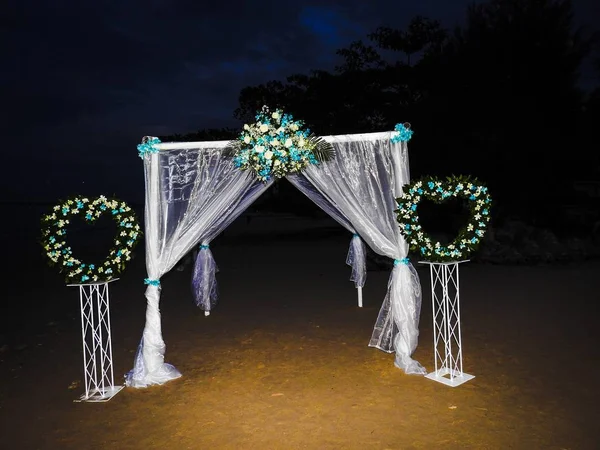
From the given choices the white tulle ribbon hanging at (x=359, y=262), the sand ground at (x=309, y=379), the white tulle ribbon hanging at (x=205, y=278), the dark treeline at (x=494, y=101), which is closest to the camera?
the sand ground at (x=309, y=379)

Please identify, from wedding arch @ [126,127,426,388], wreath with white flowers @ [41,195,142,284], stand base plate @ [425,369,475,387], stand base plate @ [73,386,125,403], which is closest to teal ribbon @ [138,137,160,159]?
wedding arch @ [126,127,426,388]

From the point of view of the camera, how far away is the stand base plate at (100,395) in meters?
→ 5.07

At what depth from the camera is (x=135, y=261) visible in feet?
55.7

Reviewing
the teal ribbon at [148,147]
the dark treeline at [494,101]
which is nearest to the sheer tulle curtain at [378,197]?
the teal ribbon at [148,147]

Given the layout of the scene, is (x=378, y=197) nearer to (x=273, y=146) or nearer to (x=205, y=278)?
(x=273, y=146)

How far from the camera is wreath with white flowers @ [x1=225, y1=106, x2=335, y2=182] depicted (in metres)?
5.14

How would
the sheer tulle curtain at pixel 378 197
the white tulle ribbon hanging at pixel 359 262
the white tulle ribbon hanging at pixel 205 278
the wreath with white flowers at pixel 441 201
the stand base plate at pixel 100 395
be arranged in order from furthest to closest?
the white tulle ribbon hanging at pixel 359 262
the white tulle ribbon hanging at pixel 205 278
the sheer tulle curtain at pixel 378 197
the wreath with white flowers at pixel 441 201
the stand base plate at pixel 100 395

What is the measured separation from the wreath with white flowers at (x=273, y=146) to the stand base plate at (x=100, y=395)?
9.43 ft

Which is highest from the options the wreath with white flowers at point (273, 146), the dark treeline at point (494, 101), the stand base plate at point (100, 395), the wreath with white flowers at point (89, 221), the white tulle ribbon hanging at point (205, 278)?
the dark treeline at point (494, 101)

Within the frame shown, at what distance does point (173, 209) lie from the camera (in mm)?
5660

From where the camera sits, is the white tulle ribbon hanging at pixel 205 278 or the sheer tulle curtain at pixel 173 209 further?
the white tulle ribbon hanging at pixel 205 278

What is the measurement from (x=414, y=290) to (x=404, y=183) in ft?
4.29

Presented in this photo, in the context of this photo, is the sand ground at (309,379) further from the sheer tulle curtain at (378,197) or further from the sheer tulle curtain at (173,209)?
the sheer tulle curtain at (378,197)

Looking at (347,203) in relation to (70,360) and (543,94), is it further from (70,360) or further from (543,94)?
(543,94)
